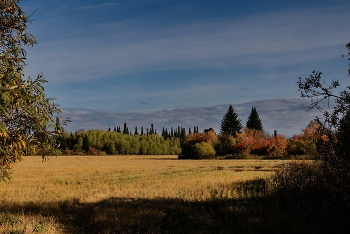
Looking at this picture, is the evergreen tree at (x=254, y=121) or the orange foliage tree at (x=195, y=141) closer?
the orange foliage tree at (x=195, y=141)

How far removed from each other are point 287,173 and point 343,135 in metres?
4.83

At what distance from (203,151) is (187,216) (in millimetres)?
54679

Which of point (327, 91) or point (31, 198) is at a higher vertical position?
point (327, 91)

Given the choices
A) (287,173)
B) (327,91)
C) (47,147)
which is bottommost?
(287,173)

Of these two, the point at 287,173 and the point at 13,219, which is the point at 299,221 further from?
the point at 13,219

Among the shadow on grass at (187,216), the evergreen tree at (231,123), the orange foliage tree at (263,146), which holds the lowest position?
the shadow on grass at (187,216)

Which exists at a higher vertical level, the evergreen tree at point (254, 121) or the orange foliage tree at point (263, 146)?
the evergreen tree at point (254, 121)

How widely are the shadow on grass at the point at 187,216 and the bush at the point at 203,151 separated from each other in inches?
2057

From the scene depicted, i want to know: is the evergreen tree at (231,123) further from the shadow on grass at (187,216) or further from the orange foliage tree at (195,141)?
the shadow on grass at (187,216)

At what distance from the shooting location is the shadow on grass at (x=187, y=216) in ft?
34.0

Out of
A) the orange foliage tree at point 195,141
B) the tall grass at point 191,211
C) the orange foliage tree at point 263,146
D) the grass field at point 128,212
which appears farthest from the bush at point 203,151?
the tall grass at point 191,211

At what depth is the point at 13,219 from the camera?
10.7 metres

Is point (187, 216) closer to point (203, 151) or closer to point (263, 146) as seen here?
point (203, 151)

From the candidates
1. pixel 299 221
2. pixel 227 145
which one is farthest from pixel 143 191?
pixel 227 145
